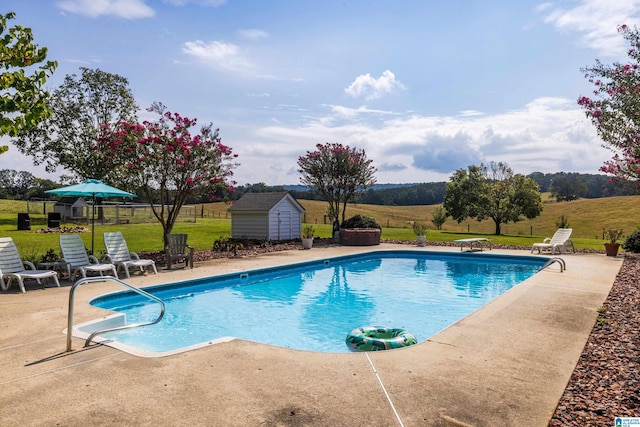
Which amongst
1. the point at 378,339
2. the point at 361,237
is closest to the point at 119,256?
the point at 378,339

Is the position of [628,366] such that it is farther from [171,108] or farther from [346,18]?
[171,108]

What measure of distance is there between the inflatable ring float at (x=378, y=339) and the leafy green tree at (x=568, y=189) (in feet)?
262

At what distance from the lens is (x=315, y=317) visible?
26.8 feet

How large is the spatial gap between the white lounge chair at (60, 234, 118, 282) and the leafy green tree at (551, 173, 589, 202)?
80.6 meters

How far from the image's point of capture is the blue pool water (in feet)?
22.7

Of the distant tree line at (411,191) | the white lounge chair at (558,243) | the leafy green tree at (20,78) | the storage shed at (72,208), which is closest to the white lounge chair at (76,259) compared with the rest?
the leafy green tree at (20,78)

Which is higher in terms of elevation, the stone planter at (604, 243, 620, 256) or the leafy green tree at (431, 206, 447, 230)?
the leafy green tree at (431, 206, 447, 230)

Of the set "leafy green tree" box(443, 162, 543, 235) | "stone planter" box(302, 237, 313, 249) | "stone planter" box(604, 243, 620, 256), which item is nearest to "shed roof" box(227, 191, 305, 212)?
"stone planter" box(302, 237, 313, 249)

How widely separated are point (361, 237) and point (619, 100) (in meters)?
11.8

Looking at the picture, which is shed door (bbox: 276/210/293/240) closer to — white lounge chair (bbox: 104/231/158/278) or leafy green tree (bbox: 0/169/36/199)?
white lounge chair (bbox: 104/231/158/278)

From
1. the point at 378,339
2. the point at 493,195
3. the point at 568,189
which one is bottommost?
the point at 378,339

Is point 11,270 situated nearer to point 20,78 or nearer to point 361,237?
point 20,78

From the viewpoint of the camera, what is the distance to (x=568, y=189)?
7862 cm

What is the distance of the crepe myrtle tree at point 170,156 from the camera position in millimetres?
12312
